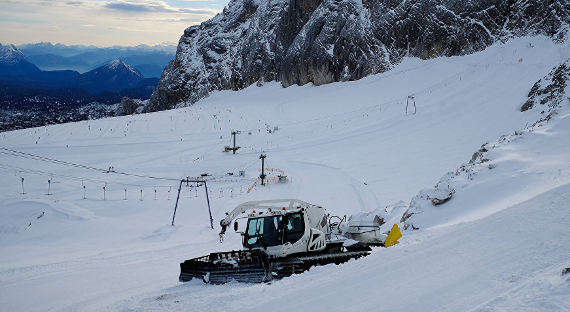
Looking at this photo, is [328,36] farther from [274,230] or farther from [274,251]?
[274,251]

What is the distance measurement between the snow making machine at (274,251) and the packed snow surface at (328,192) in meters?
0.53

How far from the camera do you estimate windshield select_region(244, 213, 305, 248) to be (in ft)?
36.8

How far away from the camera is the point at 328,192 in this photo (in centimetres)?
2780

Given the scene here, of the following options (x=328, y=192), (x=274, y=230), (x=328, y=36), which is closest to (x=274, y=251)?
(x=274, y=230)

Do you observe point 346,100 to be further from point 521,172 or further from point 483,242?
point 483,242

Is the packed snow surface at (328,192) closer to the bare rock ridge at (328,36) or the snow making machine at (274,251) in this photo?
the snow making machine at (274,251)

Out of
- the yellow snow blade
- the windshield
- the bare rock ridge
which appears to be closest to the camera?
the windshield

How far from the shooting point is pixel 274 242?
36.8 feet

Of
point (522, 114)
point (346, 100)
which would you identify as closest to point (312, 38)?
point (346, 100)

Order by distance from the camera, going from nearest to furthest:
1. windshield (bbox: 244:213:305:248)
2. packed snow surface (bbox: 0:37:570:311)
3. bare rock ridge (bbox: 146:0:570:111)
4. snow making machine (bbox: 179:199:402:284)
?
packed snow surface (bbox: 0:37:570:311) → snow making machine (bbox: 179:199:402:284) → windshield (bbox: 244:213:305:248) → bare rock ridge (bbox: 146:0:570:111)

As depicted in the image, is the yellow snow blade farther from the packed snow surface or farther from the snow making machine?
the packed snow surface

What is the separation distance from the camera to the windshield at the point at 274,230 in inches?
442

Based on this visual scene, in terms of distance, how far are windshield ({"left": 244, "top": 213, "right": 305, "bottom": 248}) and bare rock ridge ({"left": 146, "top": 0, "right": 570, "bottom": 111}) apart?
54.0 m

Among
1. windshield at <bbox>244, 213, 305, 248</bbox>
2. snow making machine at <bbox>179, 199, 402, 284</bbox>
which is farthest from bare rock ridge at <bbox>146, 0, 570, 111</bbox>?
windshield at <bbox>244, 213, 305, 248</bbox>
